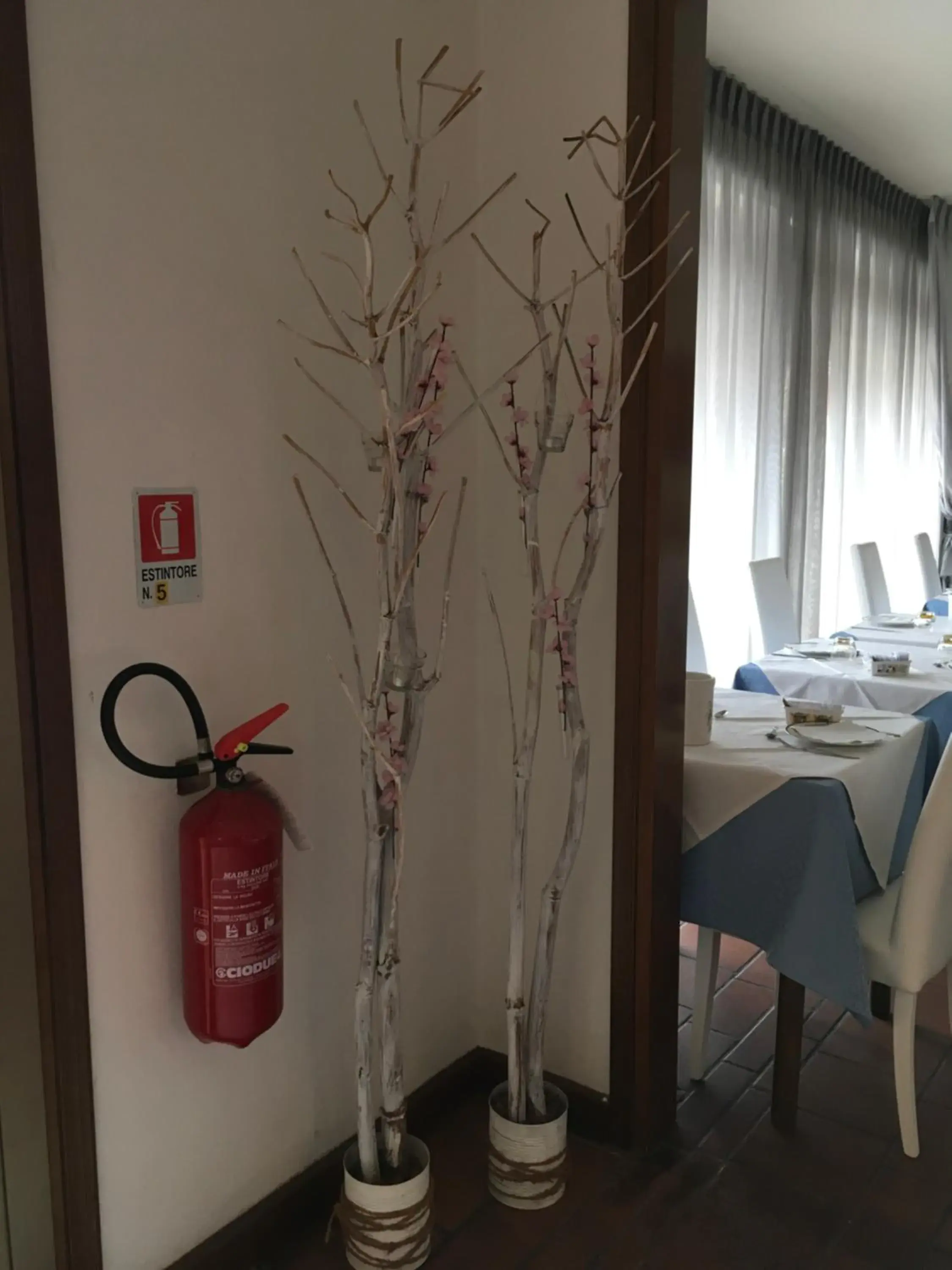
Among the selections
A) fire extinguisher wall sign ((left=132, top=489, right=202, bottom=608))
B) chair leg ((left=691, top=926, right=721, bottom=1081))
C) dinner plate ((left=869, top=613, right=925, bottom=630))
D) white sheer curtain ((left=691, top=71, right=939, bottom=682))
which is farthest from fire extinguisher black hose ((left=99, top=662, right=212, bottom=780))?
dinner plate ((left=869, top=613, right=925, bottom=630))

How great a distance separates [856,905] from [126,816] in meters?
1.39

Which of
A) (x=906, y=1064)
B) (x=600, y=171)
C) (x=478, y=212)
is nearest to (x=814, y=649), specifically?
(x=906, y=1064)

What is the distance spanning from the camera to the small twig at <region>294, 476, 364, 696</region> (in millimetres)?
1503

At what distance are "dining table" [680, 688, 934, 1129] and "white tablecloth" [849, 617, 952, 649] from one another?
1.60 m

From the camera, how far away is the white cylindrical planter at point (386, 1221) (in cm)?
160

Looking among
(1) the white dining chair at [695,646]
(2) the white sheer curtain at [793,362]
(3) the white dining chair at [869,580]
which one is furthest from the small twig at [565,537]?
(3) the white dining chair at [869,580]

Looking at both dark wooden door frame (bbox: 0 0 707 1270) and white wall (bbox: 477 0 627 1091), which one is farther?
white wall (bbox: 477 0 627 1091)

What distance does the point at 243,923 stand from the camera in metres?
1.45

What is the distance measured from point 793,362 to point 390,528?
3653 millimetres

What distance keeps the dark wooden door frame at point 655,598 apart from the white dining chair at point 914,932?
390 mm

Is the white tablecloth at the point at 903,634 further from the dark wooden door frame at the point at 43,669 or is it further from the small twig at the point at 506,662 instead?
the dark wooden door frame at the point at 43,669

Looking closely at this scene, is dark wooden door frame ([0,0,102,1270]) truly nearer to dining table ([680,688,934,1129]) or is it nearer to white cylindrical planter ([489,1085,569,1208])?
white cylindrical planter ([489,1085,569,1208])

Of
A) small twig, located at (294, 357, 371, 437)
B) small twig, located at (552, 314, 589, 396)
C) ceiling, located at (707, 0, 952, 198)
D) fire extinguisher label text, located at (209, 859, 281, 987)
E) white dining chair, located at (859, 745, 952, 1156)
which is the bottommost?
Answer: white dining chair, located at (859, 745, 952, 1156)

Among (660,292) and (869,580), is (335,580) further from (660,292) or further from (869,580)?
(869,580)
